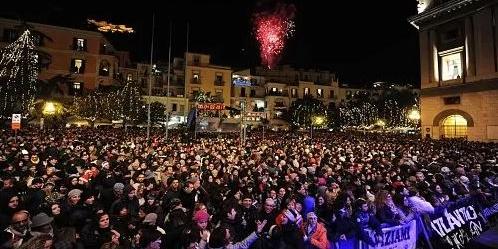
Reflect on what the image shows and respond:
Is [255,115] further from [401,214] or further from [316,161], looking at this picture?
[401,214]

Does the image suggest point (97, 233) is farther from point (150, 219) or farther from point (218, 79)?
point (218, 79)

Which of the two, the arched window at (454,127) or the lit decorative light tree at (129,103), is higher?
the lit decorative light tree at (129,103)

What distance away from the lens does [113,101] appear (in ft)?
120

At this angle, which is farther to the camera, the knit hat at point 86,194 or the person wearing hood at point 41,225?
the knit hat at point 86,194

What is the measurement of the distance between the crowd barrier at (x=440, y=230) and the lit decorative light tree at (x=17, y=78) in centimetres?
2892

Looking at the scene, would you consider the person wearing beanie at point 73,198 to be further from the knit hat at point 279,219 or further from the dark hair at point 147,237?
the knit hat at point 279,219

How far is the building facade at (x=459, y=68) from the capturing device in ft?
106

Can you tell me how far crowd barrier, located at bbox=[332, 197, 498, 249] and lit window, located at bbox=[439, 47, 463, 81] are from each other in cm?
3130

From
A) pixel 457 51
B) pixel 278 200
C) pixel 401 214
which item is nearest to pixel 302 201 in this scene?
pixel 278 200

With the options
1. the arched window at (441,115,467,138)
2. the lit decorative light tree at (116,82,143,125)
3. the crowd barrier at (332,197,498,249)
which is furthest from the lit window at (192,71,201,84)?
the crowd barrier at (332,197,498,249)

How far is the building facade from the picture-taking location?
106 ft

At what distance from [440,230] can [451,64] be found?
113 feet

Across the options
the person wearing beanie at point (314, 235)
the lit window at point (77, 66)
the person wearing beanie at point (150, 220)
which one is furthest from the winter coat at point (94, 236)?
the lit window at point (77, 66)

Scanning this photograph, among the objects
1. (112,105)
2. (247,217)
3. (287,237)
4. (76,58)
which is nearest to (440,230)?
(287,237)
